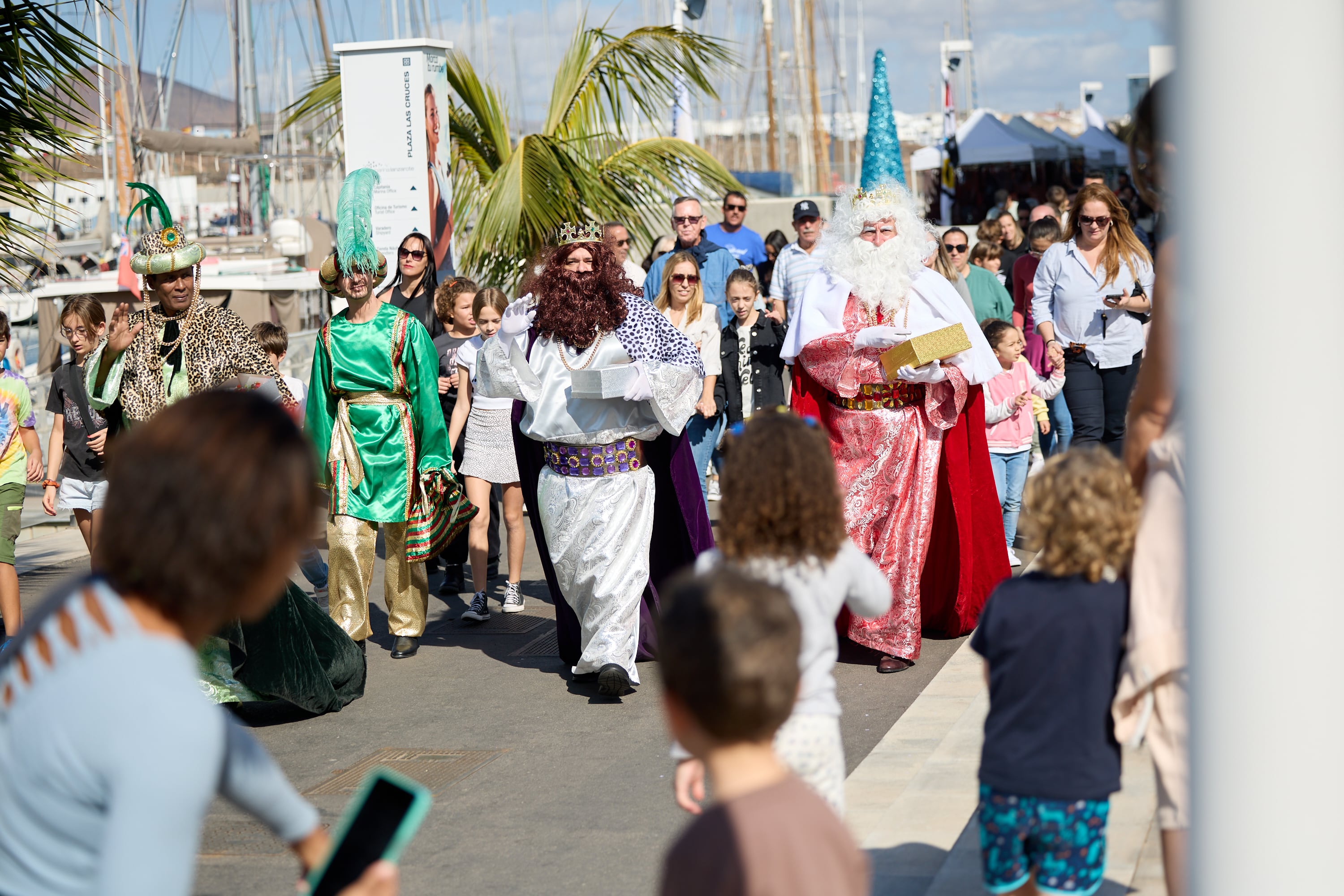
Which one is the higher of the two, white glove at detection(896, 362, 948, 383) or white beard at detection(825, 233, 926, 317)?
white beard at detection(825, 233, 926, 317)

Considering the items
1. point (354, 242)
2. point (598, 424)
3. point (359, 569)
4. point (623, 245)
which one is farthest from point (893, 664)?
point (623, 245)

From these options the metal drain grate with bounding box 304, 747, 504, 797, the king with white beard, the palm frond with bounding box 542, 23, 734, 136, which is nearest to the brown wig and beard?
the king with white beard

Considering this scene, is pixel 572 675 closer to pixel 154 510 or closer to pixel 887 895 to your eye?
pixel 887 895

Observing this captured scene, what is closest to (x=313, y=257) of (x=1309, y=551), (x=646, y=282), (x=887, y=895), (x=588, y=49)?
(x=588, y=49)

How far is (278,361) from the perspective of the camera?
8195 mm

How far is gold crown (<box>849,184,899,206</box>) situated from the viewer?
655 centimetres

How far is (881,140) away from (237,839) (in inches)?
194

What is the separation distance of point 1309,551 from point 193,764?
4.19ft

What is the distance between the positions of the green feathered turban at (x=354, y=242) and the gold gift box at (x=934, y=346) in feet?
7.69

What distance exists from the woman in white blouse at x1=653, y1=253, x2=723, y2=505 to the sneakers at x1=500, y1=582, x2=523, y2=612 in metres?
1.28

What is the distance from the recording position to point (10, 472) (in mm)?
6613

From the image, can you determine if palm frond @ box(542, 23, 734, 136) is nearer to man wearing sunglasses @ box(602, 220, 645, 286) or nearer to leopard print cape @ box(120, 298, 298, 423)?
man wearing sunglasses @ box(602, 220, 645, 286)

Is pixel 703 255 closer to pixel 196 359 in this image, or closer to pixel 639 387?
pixel 639 387

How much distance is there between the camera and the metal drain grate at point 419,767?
16.0ft
